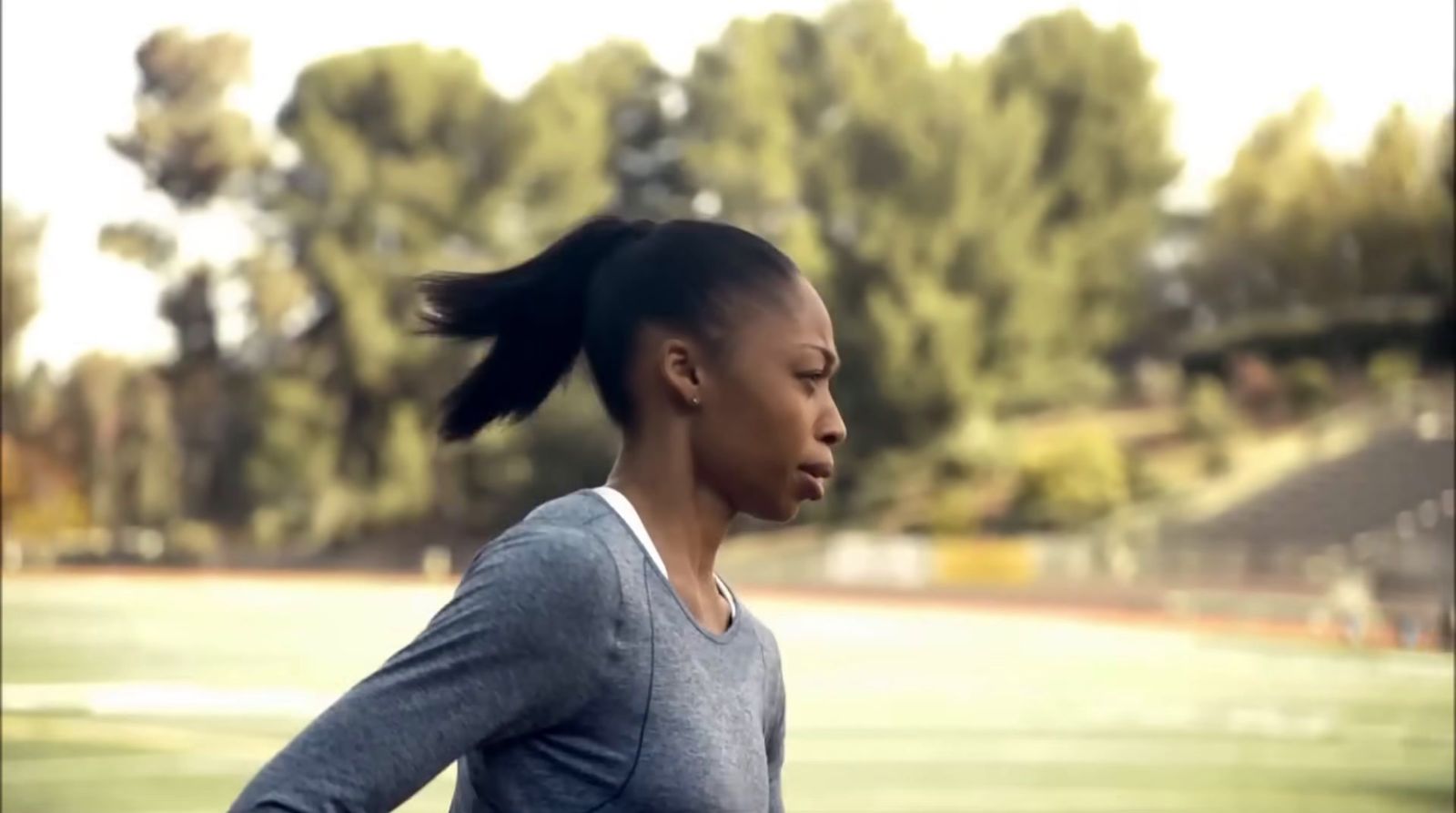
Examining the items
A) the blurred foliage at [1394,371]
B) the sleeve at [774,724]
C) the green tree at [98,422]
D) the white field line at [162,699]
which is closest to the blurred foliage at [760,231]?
the green tree at [98,422]

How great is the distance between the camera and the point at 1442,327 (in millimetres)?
8344

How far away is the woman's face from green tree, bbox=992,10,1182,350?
836 centimetres

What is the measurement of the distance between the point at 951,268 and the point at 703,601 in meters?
11.9

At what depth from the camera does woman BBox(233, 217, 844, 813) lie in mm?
897

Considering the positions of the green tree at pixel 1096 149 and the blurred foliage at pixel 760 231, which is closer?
the blurred foliage at pixel 760 231

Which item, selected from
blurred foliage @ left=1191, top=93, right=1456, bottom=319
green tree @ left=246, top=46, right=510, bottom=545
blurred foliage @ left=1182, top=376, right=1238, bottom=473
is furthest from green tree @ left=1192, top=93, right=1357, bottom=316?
green tree @ left=246, top=46, right=510, bottom=545

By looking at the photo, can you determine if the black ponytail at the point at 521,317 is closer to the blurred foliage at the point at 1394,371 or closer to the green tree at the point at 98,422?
the green tree at the point at 98,422

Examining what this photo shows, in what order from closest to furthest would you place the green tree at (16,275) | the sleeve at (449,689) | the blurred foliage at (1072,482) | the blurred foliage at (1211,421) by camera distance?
1. the sleeve at (449,689)
2. the green tree at (16,275)
3. the blurred foliage at (1072,482)
4. the blurred foliage at (1211,421)

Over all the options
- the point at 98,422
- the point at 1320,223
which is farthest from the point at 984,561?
the point at 98,422

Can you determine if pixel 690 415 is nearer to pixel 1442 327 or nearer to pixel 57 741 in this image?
pixel 57 741

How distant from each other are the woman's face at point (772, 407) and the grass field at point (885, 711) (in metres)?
3.16

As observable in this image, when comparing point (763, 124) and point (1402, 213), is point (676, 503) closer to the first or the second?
point (1402, 213)

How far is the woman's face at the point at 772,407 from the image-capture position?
1.00 meters

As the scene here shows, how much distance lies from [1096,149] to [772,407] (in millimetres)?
11370
